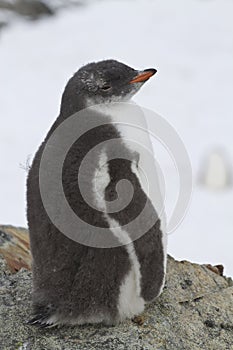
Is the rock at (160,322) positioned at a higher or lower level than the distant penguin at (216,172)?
higher

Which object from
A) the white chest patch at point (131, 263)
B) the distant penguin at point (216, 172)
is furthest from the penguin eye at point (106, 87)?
the distant penguin at point (216, 172)

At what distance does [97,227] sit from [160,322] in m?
0.49

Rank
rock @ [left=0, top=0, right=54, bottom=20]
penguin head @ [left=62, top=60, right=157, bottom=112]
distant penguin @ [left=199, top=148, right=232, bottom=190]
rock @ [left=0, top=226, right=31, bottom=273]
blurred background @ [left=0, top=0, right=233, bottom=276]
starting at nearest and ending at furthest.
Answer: penguin head @ [left=62, top=60, right=157, bottom=112] < rock @ [left=0, top=226, right=31, bottom=273] < blurred background @ [left=0, top=0, right=233, bottom=276] < distant penguin @ [left=199, top=148, right=232, bottom=190] < rock @ [left=0, top=0, right=54, bottom=20]

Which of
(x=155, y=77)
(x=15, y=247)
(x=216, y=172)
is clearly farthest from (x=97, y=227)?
(x=155, y=77)

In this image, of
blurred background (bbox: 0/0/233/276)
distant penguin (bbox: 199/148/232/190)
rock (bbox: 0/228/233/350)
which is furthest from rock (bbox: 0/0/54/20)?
rock (bbox: 0/228/233/350)

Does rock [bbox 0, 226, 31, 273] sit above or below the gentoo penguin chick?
below

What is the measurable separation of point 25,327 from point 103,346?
28 cm

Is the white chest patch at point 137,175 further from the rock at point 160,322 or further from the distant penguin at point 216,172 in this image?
the distant penguin at point 216,172

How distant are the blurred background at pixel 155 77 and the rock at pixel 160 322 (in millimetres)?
1954

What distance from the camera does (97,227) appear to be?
227cm

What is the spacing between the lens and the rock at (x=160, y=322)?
7.84 feet

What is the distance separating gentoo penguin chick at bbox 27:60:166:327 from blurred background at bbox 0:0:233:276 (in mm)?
2427

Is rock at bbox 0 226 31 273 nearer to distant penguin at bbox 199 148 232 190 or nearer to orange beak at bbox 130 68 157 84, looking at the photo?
orange beak at bbox 130 68 157 84

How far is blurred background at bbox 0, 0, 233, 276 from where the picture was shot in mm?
5730
